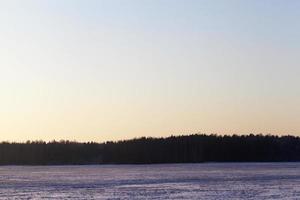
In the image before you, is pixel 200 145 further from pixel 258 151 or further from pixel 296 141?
pixel 296 141

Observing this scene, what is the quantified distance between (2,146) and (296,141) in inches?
2222

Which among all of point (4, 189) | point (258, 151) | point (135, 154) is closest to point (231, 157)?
point (258, 151)

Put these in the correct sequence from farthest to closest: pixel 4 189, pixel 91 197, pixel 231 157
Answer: pixel 231 157, pixel 4 189, pixel 91 197

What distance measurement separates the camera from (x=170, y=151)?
138625mm

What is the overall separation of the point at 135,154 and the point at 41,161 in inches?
697

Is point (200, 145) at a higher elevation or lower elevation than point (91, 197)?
higher

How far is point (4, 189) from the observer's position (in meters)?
49.3

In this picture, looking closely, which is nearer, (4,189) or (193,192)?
(193,192)

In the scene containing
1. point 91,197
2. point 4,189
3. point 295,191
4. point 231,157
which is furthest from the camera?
point 231,157

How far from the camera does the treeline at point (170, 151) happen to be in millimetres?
134750

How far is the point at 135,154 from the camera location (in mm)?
134375

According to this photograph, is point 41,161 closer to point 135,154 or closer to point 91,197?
point 135,154

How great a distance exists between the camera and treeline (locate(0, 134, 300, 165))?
13475 cm

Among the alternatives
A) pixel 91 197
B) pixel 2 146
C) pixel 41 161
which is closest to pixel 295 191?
pixel 91 197
